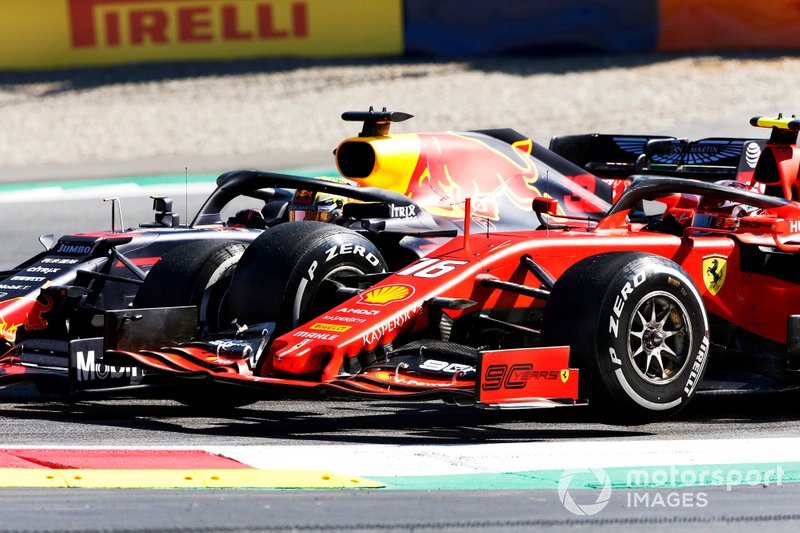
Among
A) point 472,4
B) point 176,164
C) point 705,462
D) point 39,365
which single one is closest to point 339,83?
point 472,4

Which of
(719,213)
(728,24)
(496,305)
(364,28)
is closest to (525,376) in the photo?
(496,305)

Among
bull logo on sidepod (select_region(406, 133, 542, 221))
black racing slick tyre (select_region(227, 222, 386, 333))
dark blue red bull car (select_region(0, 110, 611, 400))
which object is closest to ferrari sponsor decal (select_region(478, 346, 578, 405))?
dark blue red bull car (select_region(0, 110, 611, 400))

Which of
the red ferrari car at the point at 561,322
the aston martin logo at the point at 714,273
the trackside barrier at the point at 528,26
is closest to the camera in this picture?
the red ferrari car at the point at 561,322

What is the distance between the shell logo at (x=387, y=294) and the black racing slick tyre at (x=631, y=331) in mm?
766

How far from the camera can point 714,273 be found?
7199 millimetres

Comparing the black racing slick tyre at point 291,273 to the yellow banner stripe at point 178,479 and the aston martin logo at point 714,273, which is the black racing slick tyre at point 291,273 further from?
the aston martin logo at point 714,273

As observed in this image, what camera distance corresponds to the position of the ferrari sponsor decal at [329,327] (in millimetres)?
6555

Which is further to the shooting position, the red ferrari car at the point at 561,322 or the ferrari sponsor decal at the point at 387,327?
the ferrari sponsor decal at the point at 387,327

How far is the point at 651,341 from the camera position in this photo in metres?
6.44

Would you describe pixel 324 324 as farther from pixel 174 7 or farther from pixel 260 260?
pixel 174 7

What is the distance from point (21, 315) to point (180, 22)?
16.6 m

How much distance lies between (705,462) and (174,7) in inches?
769

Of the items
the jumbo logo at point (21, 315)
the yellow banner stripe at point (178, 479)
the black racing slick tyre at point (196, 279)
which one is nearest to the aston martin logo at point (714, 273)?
the black racing slick tyre at point (196, 279)

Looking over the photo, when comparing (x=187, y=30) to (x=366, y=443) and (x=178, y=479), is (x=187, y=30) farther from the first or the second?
(x=178, y=479)
